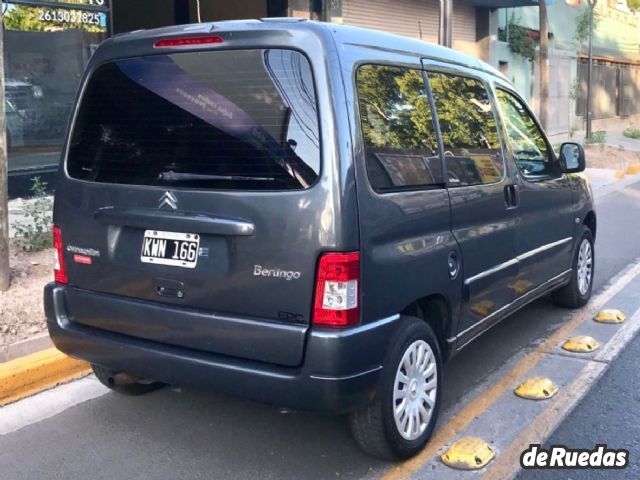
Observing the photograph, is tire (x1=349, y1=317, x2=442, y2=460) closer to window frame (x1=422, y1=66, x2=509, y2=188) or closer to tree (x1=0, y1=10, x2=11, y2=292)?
window frame (x1=422, y1=66, x2=509, y2=188)

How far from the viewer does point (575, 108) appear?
25750 mm

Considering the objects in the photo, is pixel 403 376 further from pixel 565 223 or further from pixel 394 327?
pixel 565 223

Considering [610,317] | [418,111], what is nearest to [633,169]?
[610,317]

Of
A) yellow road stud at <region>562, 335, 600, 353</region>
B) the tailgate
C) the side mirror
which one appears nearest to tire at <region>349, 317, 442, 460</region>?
the tailgate

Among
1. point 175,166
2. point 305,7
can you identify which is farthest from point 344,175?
point 305,7

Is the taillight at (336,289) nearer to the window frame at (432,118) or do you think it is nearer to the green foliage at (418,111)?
the window frame at (432,118)

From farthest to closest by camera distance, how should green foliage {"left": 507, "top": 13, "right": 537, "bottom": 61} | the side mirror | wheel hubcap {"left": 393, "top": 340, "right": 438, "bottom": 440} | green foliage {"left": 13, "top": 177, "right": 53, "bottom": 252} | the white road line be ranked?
green foliage {"left": 507, "top": 13, "right": 537, "bottom": 61} < green foliage {"left": 13, "top": 177, "right": 53, "bottom": 252} < the side mirror < the white road line < wheel hubcap {"left": 393, "top": 340, "right": 438, "bottom": 440}

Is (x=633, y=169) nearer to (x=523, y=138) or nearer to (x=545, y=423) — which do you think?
(x=523, y=138)

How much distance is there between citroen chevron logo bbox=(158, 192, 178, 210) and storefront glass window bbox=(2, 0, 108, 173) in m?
7.09

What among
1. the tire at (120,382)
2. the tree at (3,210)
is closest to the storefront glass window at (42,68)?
the tree at (3,210)

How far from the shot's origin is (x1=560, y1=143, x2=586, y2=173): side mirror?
18.1 ft

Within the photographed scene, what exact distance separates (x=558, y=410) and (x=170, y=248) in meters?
2.43

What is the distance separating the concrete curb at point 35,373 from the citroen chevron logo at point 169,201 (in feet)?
5.91

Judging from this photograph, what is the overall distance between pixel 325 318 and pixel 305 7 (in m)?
10.8
